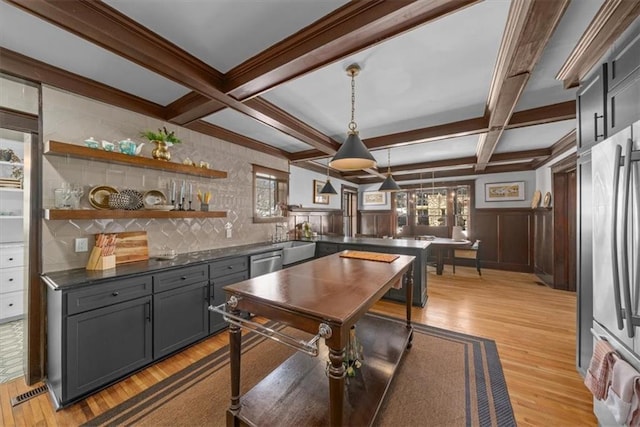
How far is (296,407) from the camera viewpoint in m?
1.62

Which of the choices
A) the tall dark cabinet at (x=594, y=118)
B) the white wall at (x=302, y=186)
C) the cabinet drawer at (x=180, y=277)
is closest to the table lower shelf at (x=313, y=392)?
the cabinet drawer at (x=180, y=277)

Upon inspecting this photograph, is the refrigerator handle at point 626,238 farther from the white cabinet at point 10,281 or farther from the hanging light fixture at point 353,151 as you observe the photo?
the white cabinet at point 10,281

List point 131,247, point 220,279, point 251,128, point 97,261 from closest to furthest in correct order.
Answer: point 97,261, point 131,247, point 220,279, point 251,128

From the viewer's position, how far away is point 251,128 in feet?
11.6

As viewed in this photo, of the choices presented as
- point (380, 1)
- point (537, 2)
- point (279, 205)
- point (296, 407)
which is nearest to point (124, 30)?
point (380, 1)

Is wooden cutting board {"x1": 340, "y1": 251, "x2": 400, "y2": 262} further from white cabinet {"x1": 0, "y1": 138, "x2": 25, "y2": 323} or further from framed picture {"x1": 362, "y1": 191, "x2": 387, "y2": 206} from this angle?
framed picture {"x1": 362, "y1": 191, "x2": 387, "y2": 206}

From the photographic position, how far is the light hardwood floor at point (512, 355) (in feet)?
5.65

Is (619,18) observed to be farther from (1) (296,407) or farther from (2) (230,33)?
(1) (296,407)

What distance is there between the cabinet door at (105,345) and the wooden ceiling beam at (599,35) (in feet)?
12.5

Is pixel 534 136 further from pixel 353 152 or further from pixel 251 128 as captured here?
pixel 251 128

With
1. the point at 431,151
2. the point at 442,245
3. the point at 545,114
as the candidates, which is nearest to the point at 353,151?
the point at 545,114

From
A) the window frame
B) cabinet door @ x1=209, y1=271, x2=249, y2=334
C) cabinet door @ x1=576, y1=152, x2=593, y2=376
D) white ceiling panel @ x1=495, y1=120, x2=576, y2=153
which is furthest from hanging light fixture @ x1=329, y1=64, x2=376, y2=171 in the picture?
white ceiling panel @ x1=495, y1=120, x2=576, y2=153

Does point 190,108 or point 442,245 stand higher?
point 190,108

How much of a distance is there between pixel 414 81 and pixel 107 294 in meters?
3.18
